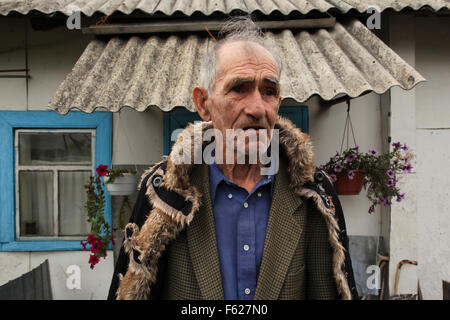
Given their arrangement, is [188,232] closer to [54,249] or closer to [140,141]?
[140,141]

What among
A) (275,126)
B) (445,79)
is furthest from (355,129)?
(275,126)

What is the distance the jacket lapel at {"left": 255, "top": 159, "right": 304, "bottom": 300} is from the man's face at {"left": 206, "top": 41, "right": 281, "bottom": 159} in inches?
11.1

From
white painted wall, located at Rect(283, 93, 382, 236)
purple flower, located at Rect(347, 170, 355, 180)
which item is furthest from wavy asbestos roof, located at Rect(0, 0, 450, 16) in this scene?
purple flower, located at Rect(347, 170, 355, 180)

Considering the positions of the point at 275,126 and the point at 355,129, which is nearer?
the point at 275,126

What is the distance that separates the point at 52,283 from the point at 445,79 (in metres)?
5.01

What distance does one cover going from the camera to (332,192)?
58.4 inches

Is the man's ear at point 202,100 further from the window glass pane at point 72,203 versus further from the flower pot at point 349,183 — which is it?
the window glass pane at point 72,203

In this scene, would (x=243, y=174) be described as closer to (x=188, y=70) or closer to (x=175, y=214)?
(x=175, y=214)

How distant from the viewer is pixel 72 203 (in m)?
3.44

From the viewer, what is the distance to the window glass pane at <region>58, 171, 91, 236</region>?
340 centimetres

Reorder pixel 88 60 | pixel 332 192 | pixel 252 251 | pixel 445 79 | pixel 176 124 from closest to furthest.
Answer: pixel 252 251
pixel 332 192
pixel 88 60
pixel 176 124
pixel 445 79

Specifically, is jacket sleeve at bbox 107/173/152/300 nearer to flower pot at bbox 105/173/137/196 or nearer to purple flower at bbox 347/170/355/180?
flower pot at bbox 105/173/137/196

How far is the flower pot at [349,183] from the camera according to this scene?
115 inches

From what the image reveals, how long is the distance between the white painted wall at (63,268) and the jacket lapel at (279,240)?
258 cm
